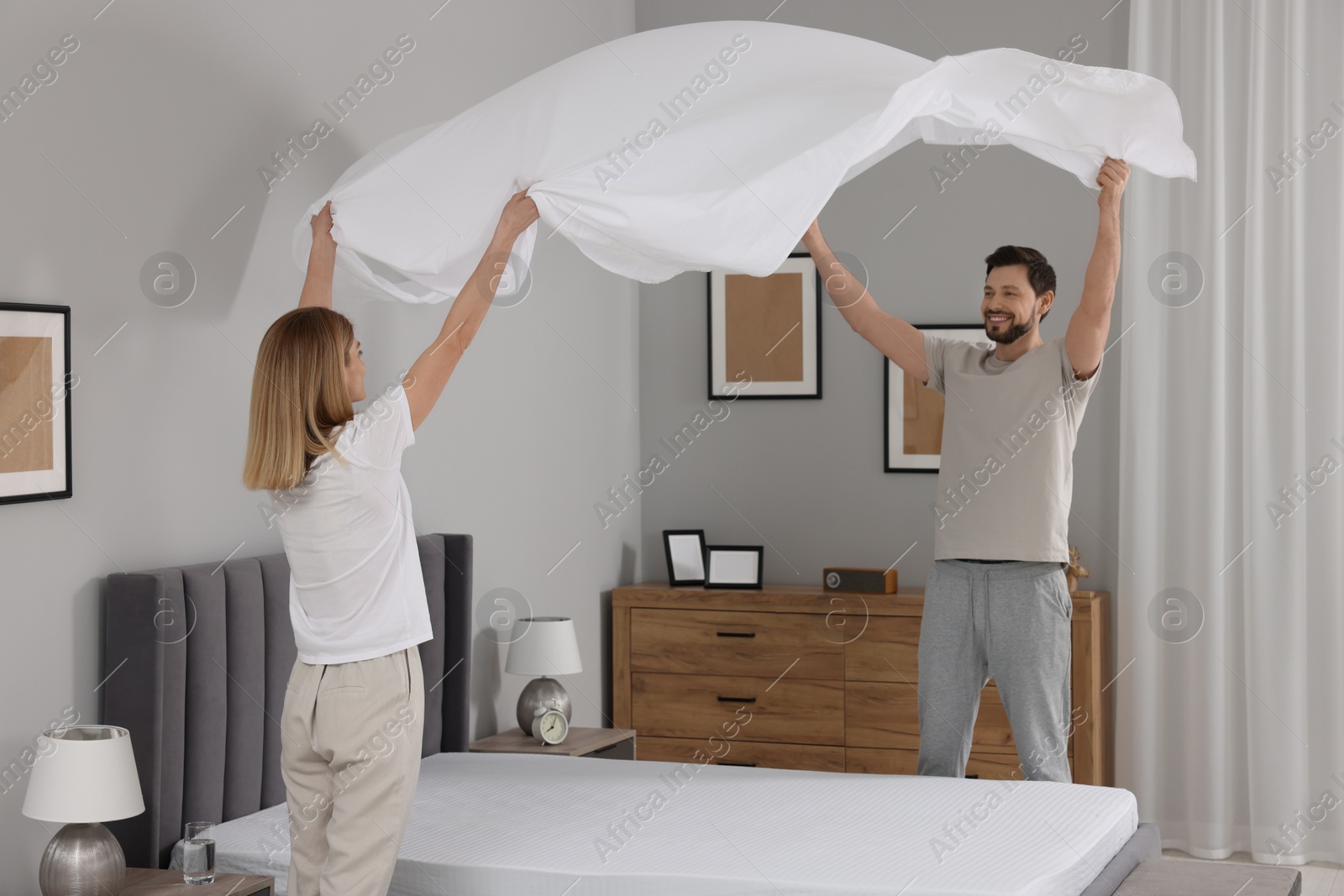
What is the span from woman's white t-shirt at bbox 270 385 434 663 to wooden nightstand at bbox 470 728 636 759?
1.65 meters

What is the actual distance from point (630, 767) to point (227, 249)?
1.70 m

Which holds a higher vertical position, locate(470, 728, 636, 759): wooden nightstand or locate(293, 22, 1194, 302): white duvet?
locate(293, 22, 1194, 302): white duvet

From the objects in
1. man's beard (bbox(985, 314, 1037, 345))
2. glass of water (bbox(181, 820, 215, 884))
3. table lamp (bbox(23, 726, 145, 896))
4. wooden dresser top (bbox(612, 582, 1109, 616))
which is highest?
man's beard (bbox(985, 314, 1037, 345))

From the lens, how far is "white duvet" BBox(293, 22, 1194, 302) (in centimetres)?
261

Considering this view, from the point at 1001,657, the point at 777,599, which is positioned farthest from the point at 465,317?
the point at 777,599

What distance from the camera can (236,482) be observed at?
3.17 meters

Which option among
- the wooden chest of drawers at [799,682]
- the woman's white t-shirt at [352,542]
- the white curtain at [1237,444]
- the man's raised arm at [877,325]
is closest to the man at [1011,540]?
the man's raised arm at [877,325]

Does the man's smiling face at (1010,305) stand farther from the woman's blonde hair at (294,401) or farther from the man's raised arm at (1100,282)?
the woman's blonde hair at (294,401)

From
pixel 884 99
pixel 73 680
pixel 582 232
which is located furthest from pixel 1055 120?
pixel 73 680

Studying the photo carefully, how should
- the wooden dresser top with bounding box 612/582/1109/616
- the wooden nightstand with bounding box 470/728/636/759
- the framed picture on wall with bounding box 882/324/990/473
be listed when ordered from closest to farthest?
the wooden nightstand with bounding box 470/728/636/759 → the wooden dresser top with bounding box 612/582/1109/616 → the framed picture on wall with bounding box 882/324/990/473

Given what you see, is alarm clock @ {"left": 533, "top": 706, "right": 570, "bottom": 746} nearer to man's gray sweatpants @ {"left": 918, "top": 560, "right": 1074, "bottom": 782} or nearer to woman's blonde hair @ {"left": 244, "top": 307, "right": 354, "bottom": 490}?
man's gray sweatpants @ {"left": 918, "top": 560, "right": 1074, "bottom": 782}

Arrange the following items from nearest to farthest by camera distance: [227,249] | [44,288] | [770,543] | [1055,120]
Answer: [44,288] < [1055,120] < [227,249] < [770,543]

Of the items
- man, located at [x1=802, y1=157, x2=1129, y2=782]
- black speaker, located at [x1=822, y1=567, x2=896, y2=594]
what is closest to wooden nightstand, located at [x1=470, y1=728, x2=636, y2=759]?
black speaker, located at [x1=822, y1=567, x2=896, y2=594]

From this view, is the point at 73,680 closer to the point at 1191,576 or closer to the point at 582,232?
the point at 582,232
